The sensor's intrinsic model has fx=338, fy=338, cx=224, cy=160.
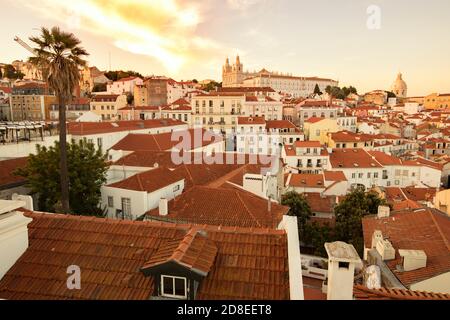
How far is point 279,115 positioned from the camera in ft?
222

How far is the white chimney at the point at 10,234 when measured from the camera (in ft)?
17.6

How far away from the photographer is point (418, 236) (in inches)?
594

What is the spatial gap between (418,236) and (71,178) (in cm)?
1696

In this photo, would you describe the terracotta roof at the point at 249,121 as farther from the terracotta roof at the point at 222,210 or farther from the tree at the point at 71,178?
the tree at the point at 71,178

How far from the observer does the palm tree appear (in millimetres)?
14953

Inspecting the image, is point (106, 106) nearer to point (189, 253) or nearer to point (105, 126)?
point (105, 126)

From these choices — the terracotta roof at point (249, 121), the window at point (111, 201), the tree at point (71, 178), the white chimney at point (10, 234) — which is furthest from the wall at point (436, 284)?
the terracotta roof at point (249, 121)

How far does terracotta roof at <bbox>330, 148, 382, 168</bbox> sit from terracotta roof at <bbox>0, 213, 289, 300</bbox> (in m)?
43.0

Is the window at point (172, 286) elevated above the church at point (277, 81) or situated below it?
below

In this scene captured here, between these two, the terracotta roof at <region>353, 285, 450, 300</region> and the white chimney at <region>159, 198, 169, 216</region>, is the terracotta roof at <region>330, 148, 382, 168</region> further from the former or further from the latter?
the terracotta roof at <region>353, 285, 450, 300</region>

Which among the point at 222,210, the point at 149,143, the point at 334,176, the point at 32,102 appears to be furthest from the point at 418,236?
the point at 32,102

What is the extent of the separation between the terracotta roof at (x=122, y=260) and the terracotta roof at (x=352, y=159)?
43.0 metres

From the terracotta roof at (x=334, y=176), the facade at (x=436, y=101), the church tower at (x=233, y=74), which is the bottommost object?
the terracotta roof at (x=334, y=176)

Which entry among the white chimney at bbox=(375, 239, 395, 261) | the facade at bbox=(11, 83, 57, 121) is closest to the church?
the facade at bbox=(11, 83, 57, 121)
